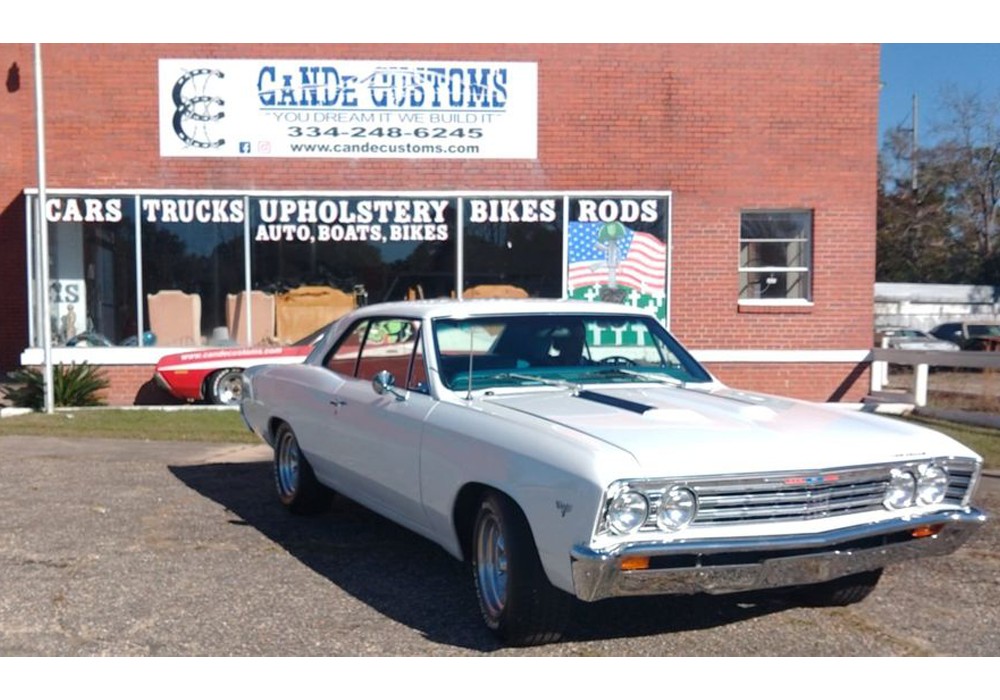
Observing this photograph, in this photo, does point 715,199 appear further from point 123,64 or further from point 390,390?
point 390,390

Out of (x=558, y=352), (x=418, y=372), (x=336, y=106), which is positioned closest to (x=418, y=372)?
(x=418, y=372)

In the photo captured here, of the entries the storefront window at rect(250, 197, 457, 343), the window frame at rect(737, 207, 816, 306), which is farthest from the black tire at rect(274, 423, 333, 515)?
the window frame at rect(737, 207, 816, 306)

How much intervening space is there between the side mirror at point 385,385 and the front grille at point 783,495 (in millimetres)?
2012

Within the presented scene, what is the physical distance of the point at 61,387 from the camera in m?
14.6

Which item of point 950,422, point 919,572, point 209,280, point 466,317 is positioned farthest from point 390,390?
point 209,280

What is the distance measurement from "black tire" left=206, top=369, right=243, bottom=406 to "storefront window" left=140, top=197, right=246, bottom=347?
1252 millimetres

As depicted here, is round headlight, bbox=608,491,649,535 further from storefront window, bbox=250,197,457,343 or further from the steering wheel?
storefront window, bbox=250,197,457,343

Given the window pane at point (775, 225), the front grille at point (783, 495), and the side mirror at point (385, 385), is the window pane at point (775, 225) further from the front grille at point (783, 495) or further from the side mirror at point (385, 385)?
the front grille at point (783, 495)

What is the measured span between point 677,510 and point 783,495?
0.47 metres

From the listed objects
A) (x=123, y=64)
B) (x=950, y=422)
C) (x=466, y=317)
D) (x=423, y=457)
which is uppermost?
(x=123, y=64)

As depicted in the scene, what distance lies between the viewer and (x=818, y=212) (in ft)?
52.1

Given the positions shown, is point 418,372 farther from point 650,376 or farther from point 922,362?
point 922,362

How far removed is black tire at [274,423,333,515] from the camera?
757 centimetres

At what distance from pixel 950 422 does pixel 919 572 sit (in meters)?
7.71
